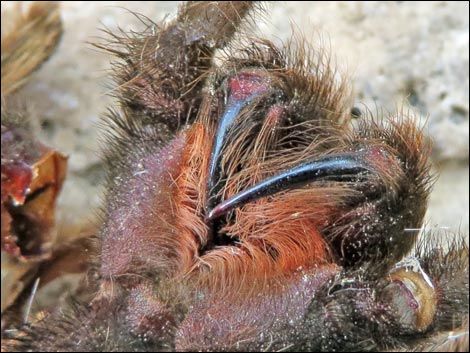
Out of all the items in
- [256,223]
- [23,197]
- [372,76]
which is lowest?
[23,197]

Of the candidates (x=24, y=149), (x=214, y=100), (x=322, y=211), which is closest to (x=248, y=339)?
(x=322, y=211)

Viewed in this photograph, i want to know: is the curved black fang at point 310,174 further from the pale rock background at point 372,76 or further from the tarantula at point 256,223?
the pale rock background at point 372,76

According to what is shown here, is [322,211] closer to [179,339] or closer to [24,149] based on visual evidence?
[179,339]

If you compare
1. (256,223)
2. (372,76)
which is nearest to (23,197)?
(256,223)

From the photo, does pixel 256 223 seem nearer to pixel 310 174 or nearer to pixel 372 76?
pixel 310 174

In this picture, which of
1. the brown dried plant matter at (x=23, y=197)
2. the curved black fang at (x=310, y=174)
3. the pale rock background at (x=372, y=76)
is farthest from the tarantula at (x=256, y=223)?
the pale rock background at (x=372, y=76)
